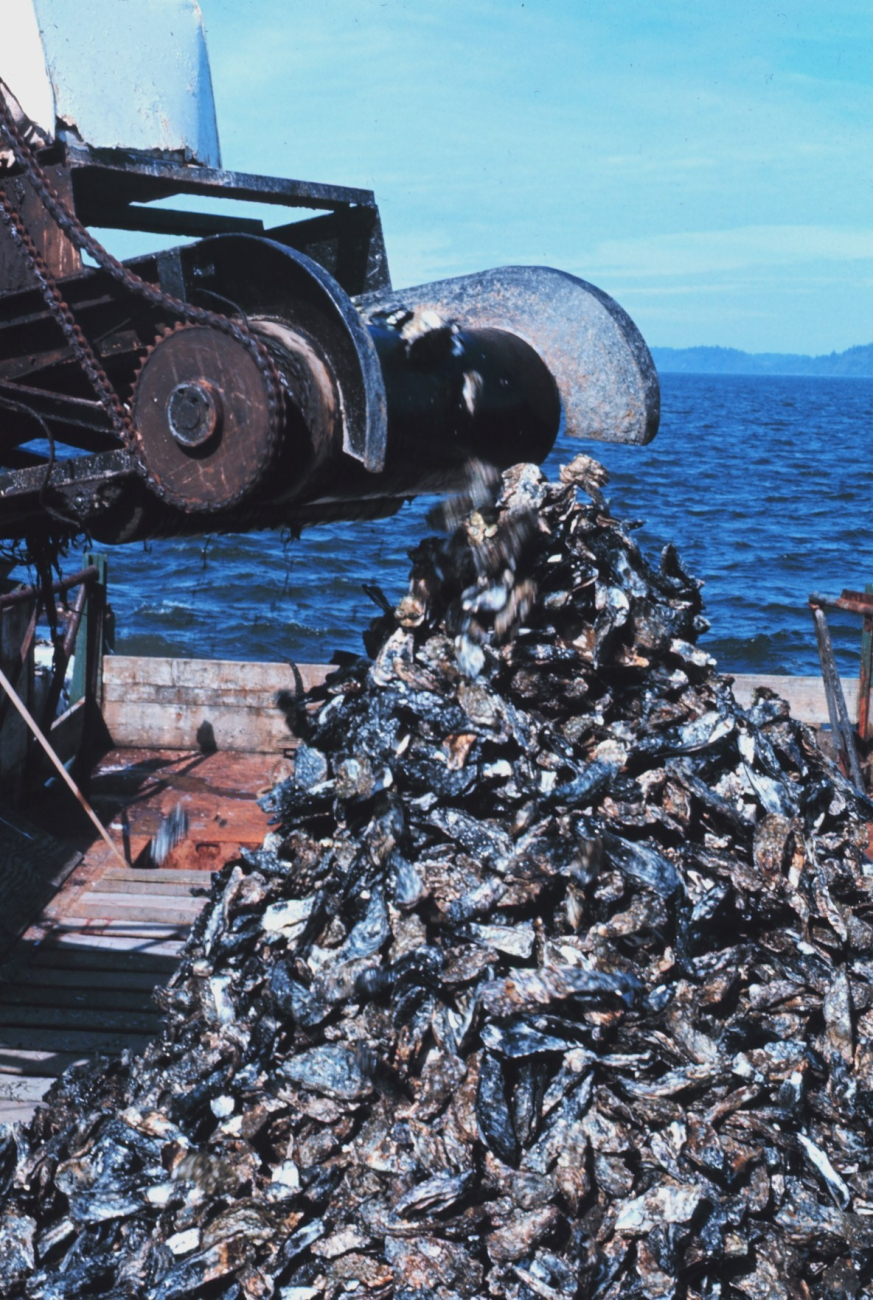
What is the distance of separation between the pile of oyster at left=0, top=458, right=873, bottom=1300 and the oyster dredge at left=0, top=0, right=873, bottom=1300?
0.7 inches

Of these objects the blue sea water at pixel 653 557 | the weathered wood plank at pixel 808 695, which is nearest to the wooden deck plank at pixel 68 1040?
the weathered wood plank at pixel 808 695

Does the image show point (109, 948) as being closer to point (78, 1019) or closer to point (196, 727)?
point (78, 1019)

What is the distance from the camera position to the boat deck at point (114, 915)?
6.59m

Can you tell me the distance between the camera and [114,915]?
7.94 meters

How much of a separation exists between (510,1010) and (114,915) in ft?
13.8

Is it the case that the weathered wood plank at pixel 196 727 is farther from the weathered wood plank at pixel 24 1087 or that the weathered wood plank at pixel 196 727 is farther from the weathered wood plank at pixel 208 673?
the weathered wood plank at pixel 24 1087

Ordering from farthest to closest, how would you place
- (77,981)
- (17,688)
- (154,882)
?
(17,688) < (154,882) < (77,981)

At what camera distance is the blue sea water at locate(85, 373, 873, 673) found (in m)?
27.2

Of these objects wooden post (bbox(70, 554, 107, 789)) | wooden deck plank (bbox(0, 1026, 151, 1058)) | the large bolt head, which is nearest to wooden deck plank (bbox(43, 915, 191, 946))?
wooden deck plank (bbox(0, 1026, 151, 1058))

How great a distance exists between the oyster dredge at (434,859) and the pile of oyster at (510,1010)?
0.06 feet

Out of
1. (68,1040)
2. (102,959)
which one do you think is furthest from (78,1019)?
(102,959)

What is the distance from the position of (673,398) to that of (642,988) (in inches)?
5617

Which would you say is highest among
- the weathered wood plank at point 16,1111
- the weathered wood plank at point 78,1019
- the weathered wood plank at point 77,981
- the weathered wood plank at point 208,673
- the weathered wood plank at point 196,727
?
the weathered wood plank at point 208,673

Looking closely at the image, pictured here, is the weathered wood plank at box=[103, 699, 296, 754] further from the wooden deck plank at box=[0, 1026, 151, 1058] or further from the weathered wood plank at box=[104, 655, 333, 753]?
the wooden deck plank at box=[0, 1026, 151, 1058]
